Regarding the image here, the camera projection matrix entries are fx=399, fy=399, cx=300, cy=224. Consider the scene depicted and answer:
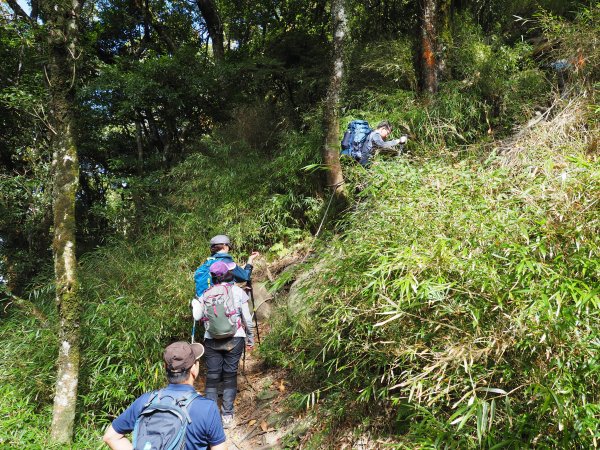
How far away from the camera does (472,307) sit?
107 inches

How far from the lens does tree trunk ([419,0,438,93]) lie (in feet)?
24.2

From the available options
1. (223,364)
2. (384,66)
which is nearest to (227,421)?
(223,364)

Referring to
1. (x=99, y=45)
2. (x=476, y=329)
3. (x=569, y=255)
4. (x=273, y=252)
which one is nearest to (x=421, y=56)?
(x=273, y=252)

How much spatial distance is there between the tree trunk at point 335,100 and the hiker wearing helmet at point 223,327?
231 cm

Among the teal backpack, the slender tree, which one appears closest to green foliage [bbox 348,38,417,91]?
the slender tree

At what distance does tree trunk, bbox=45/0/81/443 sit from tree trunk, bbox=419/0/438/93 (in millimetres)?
5698

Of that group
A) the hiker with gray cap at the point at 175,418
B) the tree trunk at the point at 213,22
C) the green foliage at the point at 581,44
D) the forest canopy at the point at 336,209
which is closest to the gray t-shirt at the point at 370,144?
the forest canopy at the point at 336,209

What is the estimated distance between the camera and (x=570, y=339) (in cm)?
229

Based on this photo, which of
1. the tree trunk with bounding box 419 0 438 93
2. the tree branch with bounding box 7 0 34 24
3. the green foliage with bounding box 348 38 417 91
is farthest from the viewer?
the tree branch with bounding box 7 0 34 24

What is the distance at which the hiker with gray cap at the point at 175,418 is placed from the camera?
88.2 inches

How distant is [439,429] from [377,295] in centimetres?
106

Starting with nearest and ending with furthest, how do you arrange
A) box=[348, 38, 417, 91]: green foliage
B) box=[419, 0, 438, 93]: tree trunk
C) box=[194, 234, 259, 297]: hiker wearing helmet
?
box=[194, 234, 259, 297]: hiker wearing helmet → box=[419, 0, 438, 93]: tree trunk → box=[348, 38, 417, 91]: green foliage

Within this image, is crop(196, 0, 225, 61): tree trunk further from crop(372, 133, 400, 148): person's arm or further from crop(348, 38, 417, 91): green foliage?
crop(372, 133, 400, 148): person's arm

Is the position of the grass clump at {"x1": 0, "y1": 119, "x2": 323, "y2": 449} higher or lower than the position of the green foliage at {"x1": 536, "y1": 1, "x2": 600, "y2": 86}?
lower
